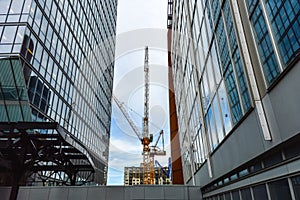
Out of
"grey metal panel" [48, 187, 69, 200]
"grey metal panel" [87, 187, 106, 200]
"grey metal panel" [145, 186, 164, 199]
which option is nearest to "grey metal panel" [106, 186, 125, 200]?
"grey metal panel" [87, 187, 106, 200]

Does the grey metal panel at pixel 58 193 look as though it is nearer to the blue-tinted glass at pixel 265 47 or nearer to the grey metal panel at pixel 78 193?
the grey metal panel at pixel 78 193

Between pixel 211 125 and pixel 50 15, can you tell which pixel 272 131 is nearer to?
pixel 211 125

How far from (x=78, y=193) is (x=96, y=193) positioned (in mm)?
1303

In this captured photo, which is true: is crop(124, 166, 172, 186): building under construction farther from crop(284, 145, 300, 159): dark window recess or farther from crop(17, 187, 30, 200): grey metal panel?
crop(284, 145, 300, 159): dark window recess

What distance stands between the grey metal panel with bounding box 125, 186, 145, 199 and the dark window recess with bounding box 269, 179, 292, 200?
402 inches

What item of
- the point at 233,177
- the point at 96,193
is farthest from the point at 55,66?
the point at 233,177

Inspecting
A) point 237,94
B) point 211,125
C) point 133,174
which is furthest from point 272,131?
point 133,174

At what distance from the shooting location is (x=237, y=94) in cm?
834

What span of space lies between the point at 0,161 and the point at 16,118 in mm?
3796

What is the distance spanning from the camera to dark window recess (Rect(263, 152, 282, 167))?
5.83 m

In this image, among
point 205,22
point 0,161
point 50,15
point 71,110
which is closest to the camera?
point 205,22

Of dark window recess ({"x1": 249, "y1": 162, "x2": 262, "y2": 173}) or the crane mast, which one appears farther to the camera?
the crane mast

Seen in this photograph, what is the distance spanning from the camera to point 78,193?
15.5 m

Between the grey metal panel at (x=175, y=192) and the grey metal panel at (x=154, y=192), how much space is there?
339mm
